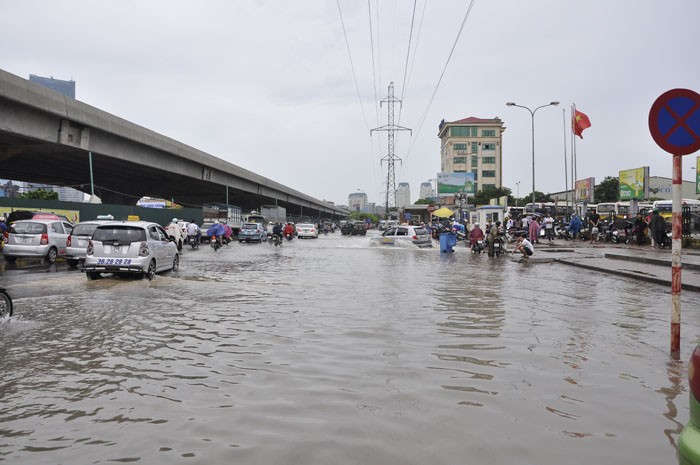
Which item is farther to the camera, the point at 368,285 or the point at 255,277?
the point at 255,277

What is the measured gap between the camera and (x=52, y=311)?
27.7 ft

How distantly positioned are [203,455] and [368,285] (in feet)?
29.5

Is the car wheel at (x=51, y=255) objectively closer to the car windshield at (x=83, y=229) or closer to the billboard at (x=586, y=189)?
the car windshield at (x=83, y=229)

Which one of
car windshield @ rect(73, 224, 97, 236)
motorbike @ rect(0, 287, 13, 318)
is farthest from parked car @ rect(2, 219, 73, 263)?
motorbike @ rect(0, 287, 13, 318)

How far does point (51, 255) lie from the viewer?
18.0 m

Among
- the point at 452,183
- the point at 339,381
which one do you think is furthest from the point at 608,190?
the point at 339,381

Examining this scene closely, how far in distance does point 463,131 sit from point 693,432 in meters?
122

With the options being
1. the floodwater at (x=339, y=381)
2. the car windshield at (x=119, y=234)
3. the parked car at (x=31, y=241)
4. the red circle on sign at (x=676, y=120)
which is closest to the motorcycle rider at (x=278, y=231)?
the parked car at (x=31, y=241)

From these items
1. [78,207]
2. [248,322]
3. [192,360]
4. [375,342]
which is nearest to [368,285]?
[248,322]

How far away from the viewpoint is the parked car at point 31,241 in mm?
17359

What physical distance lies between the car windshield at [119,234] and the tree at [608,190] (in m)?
77.6

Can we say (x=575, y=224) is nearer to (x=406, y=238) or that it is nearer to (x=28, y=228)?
(x=406, y=238)

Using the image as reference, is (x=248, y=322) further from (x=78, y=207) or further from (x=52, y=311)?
(x=78, y=207)

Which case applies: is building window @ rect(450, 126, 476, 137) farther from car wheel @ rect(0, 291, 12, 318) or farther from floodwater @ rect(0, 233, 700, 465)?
car wheel @ rect(0, 291, 12, 318)
